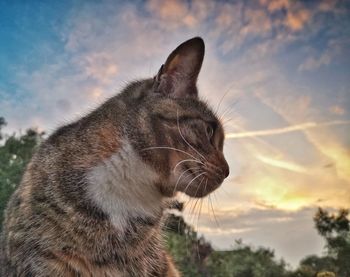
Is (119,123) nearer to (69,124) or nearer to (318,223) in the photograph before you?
(69,124)

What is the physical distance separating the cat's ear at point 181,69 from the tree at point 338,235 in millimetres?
10975

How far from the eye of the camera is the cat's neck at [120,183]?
3.81 m

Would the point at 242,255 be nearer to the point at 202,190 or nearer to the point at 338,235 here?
the point at 338,235

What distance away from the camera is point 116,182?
382 cm

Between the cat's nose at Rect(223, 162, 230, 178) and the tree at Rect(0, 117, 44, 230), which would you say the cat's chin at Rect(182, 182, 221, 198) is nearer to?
the cat's nose at Rect(223, 162, 230, 178)

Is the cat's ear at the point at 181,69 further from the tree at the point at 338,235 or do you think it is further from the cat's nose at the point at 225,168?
the tree at the point at 338,235

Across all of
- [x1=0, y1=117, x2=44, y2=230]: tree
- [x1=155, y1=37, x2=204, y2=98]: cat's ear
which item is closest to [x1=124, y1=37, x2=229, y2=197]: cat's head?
[x1=155, y1=37, x2=204, y2=98]: cat's ear

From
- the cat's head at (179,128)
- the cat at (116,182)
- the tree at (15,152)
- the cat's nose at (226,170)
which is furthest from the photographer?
the tree at (15,152)

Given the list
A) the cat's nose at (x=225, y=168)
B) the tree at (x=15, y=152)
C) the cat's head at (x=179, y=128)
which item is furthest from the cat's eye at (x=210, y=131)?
the tree at (x=15, y=152)

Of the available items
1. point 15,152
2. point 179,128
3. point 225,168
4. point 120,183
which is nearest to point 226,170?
point 225,168

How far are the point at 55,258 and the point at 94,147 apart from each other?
93cm

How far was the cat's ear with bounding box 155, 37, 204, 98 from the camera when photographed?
163 inches

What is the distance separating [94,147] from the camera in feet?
12.9

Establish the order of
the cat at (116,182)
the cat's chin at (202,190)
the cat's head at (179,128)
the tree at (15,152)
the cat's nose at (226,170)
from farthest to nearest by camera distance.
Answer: the tree at (15,152), the cat's nose at (226,170), the cat's chin at (202,190), the cat's head at (179,128), the cat at (116,182)
